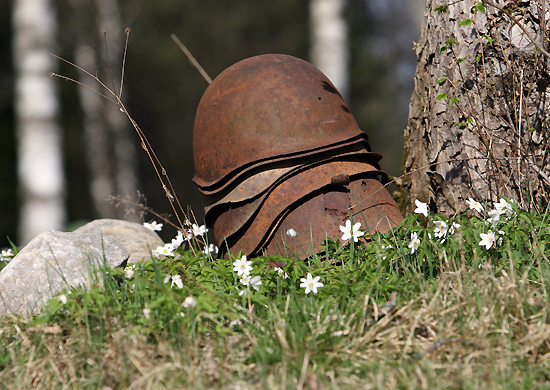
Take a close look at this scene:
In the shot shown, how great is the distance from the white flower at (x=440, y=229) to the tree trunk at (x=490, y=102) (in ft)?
1.54

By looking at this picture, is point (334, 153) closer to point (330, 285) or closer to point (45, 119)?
point (330, 285)

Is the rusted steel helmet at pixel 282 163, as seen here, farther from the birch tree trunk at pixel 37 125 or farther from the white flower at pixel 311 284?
the birch tree trunk at pixel 37 125

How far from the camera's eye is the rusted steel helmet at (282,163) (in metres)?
2.87

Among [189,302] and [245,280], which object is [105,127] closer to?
[245,280]

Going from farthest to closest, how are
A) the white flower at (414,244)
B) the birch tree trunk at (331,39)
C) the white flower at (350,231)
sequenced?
the birch tree trunk at (331,39)
the white flower at (350,231)
the white flower at (414,244)

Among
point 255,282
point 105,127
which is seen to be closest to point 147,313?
point 255,282

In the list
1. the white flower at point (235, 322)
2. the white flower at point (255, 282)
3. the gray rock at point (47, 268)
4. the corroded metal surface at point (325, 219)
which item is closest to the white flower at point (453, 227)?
the corroded metal surface at point (325, 219)

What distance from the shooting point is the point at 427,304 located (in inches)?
84.4

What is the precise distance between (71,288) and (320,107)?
167cm

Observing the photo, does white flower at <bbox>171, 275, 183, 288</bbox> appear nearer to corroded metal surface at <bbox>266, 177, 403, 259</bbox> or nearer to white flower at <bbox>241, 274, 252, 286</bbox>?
white flower at <bbox>241, 274, 252, 286</bbox>

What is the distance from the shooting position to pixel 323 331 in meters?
2.00

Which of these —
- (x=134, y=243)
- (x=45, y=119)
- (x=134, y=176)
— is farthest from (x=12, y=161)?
(x=134, y=243)

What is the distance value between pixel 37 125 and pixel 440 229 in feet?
19.6

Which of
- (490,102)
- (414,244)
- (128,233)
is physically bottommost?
(128,233)
